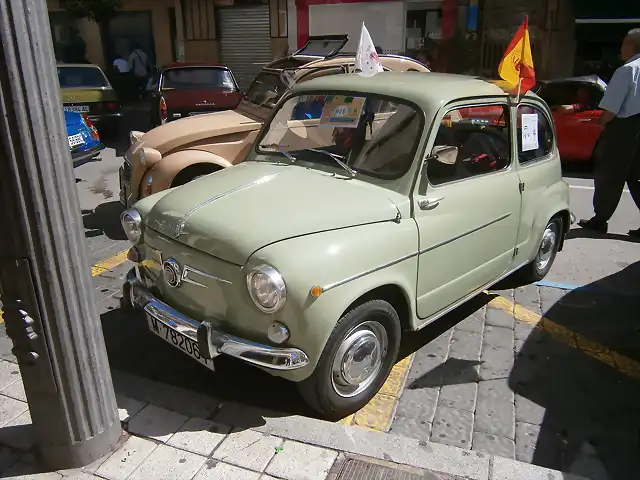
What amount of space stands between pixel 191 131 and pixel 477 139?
3079 mm

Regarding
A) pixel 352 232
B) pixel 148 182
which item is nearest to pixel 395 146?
pixel 352 232

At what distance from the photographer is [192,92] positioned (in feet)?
30.0

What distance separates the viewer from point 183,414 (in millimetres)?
3062

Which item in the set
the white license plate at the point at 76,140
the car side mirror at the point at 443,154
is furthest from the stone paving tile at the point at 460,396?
the white license plate at the point at 76,140

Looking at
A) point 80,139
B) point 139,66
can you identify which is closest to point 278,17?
point 139,66

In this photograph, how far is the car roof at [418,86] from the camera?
3605 mm

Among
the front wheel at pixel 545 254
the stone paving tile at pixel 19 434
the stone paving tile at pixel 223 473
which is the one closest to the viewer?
the stone paving tile at pixel 223 473

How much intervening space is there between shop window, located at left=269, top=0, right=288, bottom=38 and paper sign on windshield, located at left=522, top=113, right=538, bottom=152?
44.1 ft

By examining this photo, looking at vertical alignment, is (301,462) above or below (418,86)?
below

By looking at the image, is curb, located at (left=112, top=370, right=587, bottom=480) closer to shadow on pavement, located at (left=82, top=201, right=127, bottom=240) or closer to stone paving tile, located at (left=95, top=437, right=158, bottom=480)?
stone paving tile, located at (left=95, top=437, right=158, bottom=480)

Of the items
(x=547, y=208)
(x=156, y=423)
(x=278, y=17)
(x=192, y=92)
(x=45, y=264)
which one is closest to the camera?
(x=45, y=264)

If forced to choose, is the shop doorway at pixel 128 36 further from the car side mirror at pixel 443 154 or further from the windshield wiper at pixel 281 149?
the car side mirror at pixel 443 154

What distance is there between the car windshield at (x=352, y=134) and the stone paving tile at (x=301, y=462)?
165cm

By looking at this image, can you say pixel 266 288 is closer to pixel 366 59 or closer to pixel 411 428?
pixel 411 428
